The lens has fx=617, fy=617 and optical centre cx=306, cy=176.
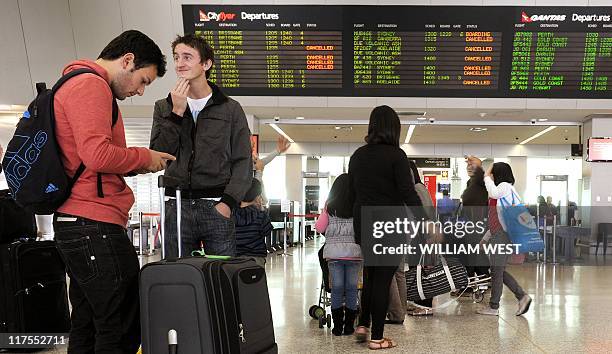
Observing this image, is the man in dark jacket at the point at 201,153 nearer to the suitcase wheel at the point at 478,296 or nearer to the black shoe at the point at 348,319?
the black shoe at the point at 348,319

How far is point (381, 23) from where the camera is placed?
850 centimetres

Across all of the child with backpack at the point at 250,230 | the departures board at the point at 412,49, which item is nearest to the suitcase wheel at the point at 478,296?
the departures board at the point at 412,49

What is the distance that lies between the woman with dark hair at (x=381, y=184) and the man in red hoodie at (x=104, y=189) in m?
2.16

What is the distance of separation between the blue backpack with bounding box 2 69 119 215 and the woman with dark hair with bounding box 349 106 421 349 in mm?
2463

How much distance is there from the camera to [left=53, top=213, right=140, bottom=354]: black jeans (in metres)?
2.02

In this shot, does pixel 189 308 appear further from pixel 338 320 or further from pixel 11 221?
pixel 338 320

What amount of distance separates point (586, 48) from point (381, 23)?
2.86 meters

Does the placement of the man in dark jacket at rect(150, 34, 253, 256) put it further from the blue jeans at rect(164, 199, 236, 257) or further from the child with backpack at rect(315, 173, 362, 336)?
the child with backpack at rect(315, 173, 362, 336)

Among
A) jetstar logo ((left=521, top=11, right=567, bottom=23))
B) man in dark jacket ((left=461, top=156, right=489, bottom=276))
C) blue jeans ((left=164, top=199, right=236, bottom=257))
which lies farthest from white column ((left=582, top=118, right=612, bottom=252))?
blue jeans ((left=164, top=199, right=236, bottom=257))

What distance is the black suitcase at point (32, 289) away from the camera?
11.9ft

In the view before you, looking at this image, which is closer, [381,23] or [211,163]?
[211,163]

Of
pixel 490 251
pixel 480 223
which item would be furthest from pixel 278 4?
pixel 490 251

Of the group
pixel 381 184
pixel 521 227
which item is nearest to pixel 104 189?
pixel 381 184

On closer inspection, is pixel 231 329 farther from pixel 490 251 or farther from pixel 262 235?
pixel 490 251
